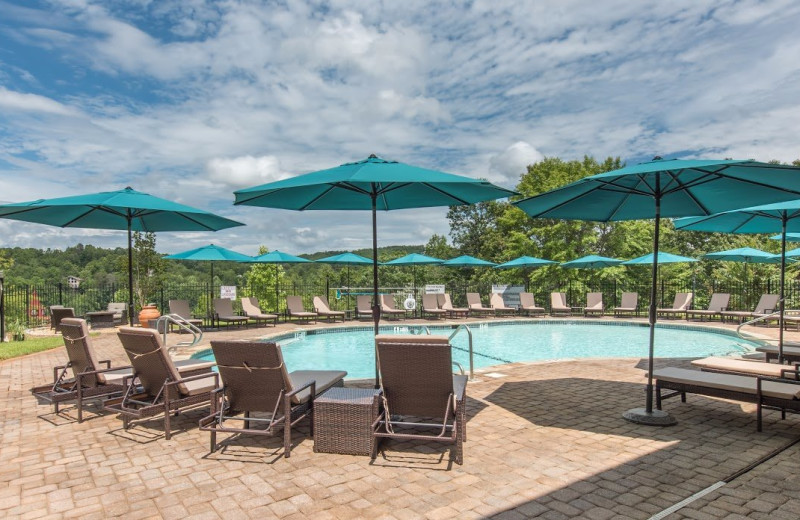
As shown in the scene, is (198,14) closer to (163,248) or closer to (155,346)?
(155,346)

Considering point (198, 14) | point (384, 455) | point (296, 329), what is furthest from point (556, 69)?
point (384, 455)

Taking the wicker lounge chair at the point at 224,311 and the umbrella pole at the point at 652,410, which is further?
the wicker lounge chair at the point at 224,311

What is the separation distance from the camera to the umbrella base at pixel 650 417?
4391mm

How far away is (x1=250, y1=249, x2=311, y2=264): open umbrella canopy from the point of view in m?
15.5

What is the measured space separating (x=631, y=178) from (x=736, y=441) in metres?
2.54

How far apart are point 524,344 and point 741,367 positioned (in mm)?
7758

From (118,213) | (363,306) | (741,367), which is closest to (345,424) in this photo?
(741,367)

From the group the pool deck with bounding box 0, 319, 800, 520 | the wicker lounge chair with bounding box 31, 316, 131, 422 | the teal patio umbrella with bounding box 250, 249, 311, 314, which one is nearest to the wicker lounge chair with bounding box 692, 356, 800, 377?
the pool deck with bounding box 0, 319, 800, 520

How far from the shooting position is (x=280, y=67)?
1080cm

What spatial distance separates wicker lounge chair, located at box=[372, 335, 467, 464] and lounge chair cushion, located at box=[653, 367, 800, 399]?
2509 mm

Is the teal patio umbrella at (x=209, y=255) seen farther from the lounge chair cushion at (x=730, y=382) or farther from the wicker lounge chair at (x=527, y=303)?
the lounge chair cushion at (x=730, y=382)

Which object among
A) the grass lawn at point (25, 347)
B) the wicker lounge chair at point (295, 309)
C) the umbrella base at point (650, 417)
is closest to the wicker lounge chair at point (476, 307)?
the wicker lounge chair at point (295, 309)

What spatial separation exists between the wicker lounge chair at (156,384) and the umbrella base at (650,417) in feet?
13.1

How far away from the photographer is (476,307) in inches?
702
